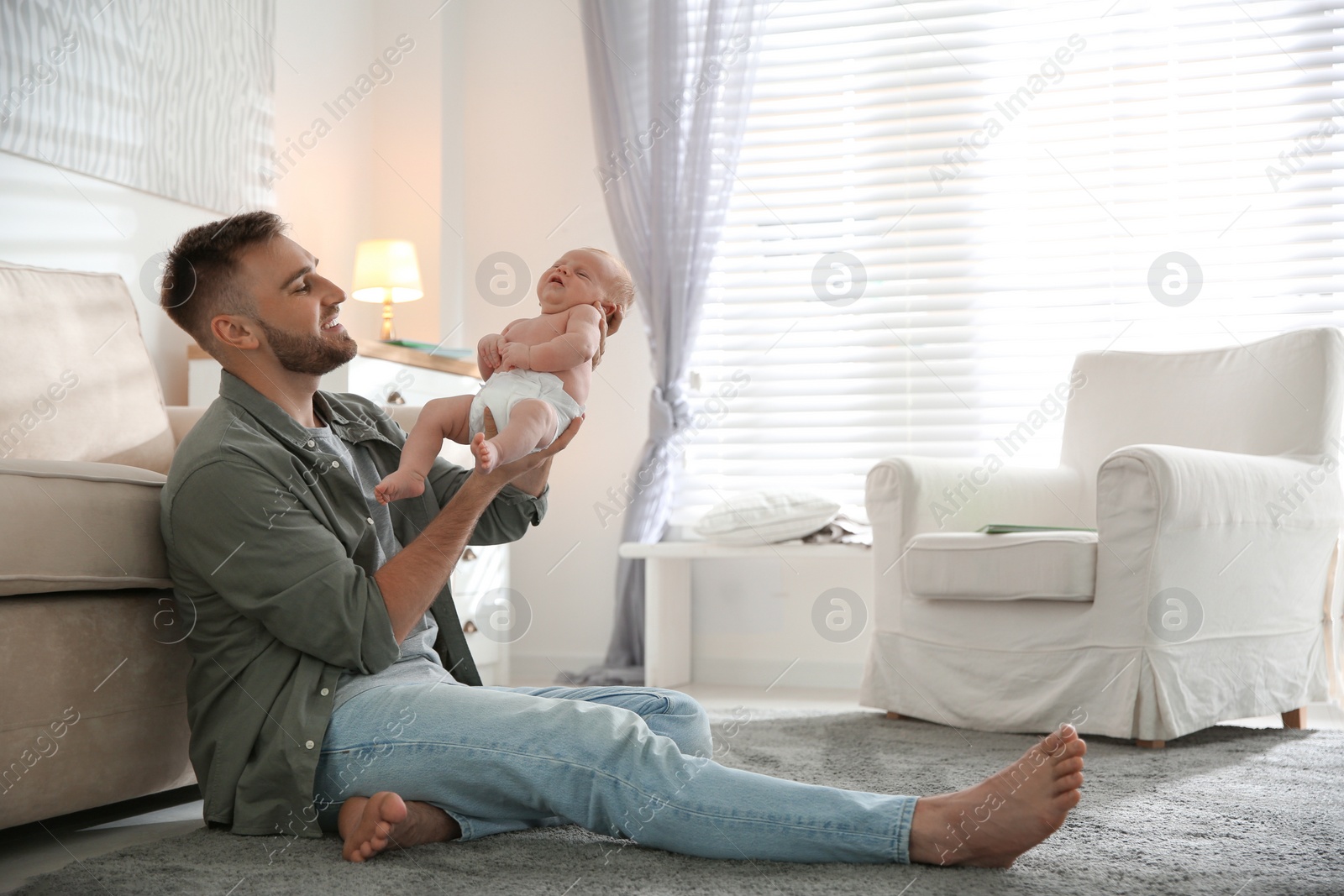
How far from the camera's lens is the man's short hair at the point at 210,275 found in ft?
→ 4.94

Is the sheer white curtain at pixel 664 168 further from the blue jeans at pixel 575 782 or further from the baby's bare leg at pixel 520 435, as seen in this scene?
the blue jeans at pixel 575 782

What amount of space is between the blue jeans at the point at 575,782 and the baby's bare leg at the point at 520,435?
29cm

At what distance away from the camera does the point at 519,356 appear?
1.53m

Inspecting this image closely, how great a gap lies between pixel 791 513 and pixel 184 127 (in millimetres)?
2019

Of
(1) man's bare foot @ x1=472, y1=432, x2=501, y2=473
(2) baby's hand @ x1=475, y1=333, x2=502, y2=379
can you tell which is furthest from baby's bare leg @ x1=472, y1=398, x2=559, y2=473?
(2) baby's hand @ x1=475, y1=333, x2=502, y2=379

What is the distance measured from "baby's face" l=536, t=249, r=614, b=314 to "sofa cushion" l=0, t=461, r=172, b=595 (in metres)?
0.61

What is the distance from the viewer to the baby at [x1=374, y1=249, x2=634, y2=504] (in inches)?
54.4

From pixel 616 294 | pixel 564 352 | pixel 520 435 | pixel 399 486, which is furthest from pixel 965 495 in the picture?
pixel 399 486

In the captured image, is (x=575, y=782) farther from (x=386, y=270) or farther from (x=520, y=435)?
(x=386, y=270)

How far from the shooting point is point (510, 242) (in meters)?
3.96

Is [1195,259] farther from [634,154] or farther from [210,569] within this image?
[210,569]

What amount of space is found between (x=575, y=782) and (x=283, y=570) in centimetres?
43

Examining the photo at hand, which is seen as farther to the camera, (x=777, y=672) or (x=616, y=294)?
(x=777, y=672)

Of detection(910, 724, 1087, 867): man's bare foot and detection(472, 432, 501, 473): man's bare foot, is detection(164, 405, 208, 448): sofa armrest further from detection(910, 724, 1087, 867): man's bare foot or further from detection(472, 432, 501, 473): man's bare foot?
detection(910, 724, 1087, 867): man's bare foot
